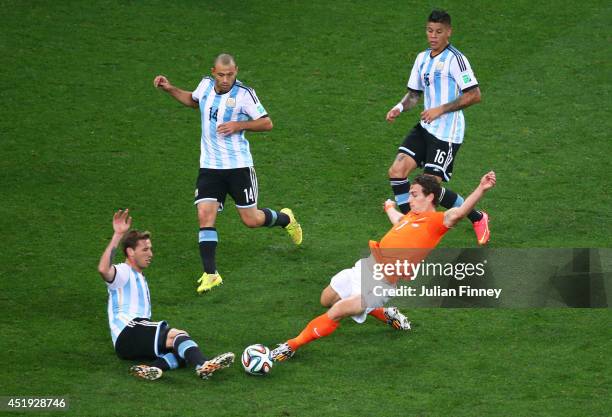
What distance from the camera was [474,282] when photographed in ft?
40.0

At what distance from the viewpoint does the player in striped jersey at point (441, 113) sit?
12.6m

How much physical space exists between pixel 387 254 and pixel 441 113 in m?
2.57

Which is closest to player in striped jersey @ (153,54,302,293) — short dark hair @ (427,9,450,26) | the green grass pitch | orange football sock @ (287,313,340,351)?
the green grass pitch

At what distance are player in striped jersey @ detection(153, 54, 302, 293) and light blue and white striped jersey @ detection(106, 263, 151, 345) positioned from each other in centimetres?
161

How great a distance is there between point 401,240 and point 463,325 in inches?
51.2

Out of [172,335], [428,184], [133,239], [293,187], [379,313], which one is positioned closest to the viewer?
[172,335]

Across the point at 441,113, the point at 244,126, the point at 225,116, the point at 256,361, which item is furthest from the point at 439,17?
the point at 256,361

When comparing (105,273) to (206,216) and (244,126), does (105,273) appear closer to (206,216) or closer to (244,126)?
(206,216)

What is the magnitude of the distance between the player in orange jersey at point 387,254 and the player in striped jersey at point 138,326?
0.77 m

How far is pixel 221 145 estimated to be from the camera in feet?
40.0

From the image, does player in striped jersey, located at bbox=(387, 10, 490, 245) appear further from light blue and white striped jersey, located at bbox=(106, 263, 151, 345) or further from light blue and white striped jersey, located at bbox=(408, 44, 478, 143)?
light blue and white striped jersey, located at bbox=(106, 263, 151, 345)

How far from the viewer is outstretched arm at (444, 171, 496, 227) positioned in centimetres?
981

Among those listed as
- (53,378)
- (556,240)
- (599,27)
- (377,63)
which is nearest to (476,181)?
(556,240)

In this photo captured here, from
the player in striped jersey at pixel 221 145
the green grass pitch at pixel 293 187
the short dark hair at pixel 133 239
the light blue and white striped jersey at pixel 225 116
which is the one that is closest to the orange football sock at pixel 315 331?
the green grass pitch at pixel 293 187
